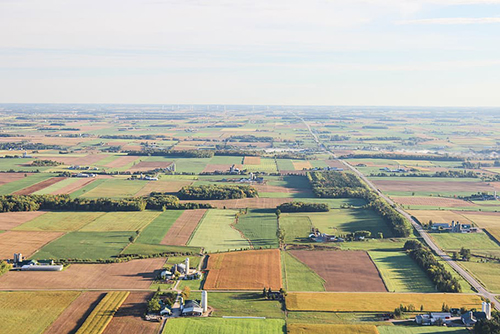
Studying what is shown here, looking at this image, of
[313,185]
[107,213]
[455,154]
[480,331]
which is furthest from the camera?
[455,154]

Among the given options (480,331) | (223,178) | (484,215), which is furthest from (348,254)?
(223,178)

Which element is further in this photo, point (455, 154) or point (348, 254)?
point (455, 154)

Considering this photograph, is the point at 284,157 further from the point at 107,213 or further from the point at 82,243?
the point at 82,243

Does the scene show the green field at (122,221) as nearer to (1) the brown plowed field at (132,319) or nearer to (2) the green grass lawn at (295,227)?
(2) the green grass lawn at (295,227)

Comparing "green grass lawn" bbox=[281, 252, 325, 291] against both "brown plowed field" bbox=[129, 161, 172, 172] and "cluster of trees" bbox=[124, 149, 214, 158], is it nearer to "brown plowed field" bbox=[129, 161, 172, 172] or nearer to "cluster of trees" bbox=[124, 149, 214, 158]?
"brown plowed field" bbox=[129, 161, 172, 172]

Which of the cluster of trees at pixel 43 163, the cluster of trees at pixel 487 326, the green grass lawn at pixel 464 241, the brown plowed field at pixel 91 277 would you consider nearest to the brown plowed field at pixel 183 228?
the brown plowed field at pixel 91 277

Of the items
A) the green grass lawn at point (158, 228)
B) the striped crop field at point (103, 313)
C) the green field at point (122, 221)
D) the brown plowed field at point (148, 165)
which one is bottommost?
the brown plowed field at point (148, 165)

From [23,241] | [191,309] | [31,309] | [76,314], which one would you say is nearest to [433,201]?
[191,309]
